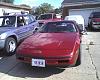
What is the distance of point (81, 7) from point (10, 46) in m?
17.2

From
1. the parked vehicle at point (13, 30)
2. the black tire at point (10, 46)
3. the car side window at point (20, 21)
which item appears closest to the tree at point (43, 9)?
the parked vehicle at point (13, 30)

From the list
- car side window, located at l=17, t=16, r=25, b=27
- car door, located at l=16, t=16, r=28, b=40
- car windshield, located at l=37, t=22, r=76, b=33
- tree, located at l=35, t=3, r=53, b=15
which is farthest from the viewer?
tree, located at l=35, t=3, r=53, b=15

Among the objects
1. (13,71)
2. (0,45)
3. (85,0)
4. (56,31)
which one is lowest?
(13,71)

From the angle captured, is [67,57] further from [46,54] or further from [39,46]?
[39,46]

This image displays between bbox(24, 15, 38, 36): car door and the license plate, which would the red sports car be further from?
bbox(24, 15, 38, 36): car door

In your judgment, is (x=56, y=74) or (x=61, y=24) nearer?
(x=56, y=74)

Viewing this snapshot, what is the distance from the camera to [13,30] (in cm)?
906

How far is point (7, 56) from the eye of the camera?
8602mm

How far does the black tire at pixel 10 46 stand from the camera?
27.9ft

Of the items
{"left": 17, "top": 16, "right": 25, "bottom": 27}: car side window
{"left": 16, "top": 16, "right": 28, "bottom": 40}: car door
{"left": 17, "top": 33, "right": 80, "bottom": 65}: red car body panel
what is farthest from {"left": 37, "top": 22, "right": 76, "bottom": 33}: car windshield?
{"left": 17, "top": 16, "right": 25, "bottom": 27}: car side window

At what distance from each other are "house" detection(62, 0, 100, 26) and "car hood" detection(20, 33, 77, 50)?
16688 millimetres

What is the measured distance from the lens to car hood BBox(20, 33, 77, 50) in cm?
617

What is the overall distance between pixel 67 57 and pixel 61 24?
97.9 inches

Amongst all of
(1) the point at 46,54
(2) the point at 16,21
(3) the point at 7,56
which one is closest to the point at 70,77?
(1) the point at 46,54
